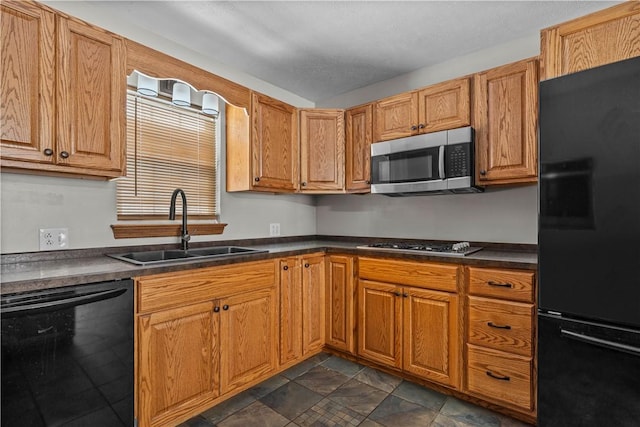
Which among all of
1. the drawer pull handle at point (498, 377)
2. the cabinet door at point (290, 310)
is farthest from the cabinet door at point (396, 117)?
the drawer pull handle at point (498, 377)

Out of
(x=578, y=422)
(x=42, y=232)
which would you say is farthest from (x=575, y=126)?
(x=42, y=232)

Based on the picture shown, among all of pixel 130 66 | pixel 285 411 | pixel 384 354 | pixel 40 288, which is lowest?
pixel 285 411

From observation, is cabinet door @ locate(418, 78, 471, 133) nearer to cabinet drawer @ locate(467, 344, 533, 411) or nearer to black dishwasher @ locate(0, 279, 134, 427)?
cabinet drawer @ locate(467, 344, 533, 411)

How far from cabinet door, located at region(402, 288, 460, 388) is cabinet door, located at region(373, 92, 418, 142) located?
49.0 inches

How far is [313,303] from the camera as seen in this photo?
2586mm

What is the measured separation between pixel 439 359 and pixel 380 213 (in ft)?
4.57

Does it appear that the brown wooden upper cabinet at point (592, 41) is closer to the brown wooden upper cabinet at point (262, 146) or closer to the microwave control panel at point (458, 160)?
the microwave control panel at point (458, 160)

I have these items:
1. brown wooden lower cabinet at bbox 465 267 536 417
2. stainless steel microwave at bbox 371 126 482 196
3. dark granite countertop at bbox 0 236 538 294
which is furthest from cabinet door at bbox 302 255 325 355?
brown wooden lower cabinet at bbox 465 267 536 417

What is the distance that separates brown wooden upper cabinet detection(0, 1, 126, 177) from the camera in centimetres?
147

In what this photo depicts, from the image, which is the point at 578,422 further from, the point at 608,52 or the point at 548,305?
the point at 608,52

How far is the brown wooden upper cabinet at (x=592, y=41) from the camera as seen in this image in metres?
1.47

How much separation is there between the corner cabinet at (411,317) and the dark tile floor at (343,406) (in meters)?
0.14

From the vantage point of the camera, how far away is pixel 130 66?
1.88 metres

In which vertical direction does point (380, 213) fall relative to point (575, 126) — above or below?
below
